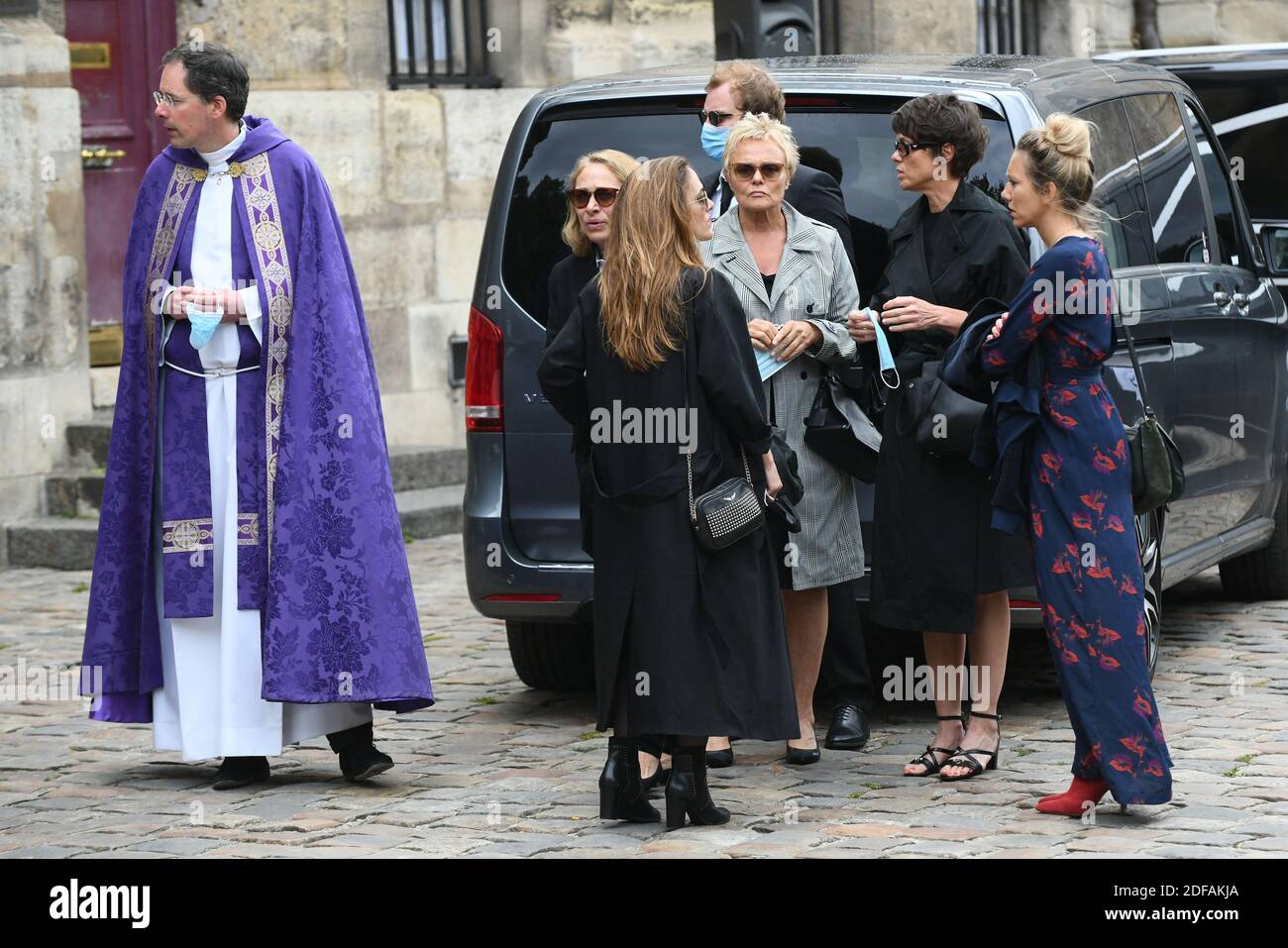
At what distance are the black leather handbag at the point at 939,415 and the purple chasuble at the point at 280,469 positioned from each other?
4.75ft

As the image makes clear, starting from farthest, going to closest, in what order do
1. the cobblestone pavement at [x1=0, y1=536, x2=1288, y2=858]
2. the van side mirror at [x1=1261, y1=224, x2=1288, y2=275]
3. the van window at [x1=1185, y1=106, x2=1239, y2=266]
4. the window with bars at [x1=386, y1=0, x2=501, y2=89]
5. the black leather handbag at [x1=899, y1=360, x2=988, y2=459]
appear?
the window with bars at [x1=386, y1=0, x2=501, y2=89], the van side mirror at [x1=1261, y1=224, x2=1288, y2=275], the van window at [x1=1185, y1=106, x2=1239, y2=266], the black leather handbag at [x1=899, y1=360, x2=988, y2=459], the cobblestone pavement at [x1=0, y1=536, x2=1288, y2=858]

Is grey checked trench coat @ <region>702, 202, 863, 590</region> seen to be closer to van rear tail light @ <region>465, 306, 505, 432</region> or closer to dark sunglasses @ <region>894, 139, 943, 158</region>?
dark sunglasses @ <region>894, 139, 943, 158</region>

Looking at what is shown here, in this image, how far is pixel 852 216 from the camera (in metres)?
6.74

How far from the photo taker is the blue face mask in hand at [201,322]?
621 cm

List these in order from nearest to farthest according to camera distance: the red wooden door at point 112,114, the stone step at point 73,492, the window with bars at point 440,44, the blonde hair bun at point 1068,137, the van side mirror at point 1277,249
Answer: the blonde hair bun at point 1068,137, the van side mirror at point 1277,249, the stone step at point 73,492, the red wooden door at point 112,114, the window with bars at point 440,44

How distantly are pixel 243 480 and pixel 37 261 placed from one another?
4.77 metres

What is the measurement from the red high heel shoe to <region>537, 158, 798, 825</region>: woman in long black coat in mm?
695

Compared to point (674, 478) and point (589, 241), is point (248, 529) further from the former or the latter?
point (674, 478)

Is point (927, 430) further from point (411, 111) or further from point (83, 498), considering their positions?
point (411, 111)

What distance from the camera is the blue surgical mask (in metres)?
6.57

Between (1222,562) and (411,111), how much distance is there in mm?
5383

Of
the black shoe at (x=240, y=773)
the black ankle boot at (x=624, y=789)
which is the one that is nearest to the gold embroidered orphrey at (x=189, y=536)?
the black shoe at (x=240, y=773)

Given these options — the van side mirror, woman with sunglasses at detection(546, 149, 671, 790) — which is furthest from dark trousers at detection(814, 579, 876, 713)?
the van side mirror

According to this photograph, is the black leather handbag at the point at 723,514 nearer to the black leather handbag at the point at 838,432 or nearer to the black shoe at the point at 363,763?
the black leather handbag at the point at 838,432
